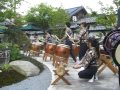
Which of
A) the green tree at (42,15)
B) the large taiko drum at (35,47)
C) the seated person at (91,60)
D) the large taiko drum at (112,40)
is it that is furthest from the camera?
the green tree at (42,15)

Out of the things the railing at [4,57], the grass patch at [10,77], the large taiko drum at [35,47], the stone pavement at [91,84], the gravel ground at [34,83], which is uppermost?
the railing at [4,57]

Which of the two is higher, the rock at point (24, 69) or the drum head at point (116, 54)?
the drum head at point (116, 54)

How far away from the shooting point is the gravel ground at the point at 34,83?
8.72 m

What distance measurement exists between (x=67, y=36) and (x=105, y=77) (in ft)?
16.6

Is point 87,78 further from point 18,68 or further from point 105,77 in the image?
point 18,68

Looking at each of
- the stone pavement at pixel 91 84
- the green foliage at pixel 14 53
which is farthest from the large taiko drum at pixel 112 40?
the green foliage at pixel 14 53

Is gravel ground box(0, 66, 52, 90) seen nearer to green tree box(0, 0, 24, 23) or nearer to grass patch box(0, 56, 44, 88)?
grass patch box(0, 56, 44, 88)

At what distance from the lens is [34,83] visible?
31.0 ft

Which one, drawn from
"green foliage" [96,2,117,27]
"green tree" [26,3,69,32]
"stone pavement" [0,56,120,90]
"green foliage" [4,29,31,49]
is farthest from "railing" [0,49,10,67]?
"green tree" [26,3,69,32]

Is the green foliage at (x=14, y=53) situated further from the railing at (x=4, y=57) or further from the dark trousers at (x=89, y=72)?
the dark trousers at (x=89, y=72)

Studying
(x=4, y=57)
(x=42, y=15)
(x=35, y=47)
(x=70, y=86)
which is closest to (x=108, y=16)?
(x=35, y=47)

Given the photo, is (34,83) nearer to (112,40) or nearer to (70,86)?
(70,86)

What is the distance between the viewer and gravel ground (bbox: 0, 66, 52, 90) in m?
8.72

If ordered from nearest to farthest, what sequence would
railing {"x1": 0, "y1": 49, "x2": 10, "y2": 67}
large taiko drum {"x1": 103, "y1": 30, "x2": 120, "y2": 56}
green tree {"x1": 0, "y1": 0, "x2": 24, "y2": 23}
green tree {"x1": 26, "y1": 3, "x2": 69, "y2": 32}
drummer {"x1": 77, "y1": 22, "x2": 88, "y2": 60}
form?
large taiko drum {"x1": 103, "y1": 30, "x2": 120, "y2": 56}
railing {"x1": 0, "y1": 49, "x2": 10, "y2": 67}
drummer {"x1": 77, "y1": 22, "x2": 88, "y2": 60}
green tree {"x1": 0, "y1": 0, "x2": 24, "y2": 23}
green tree {"x1": 26, "y1": 3, "x2": 69, "y2": 32}
